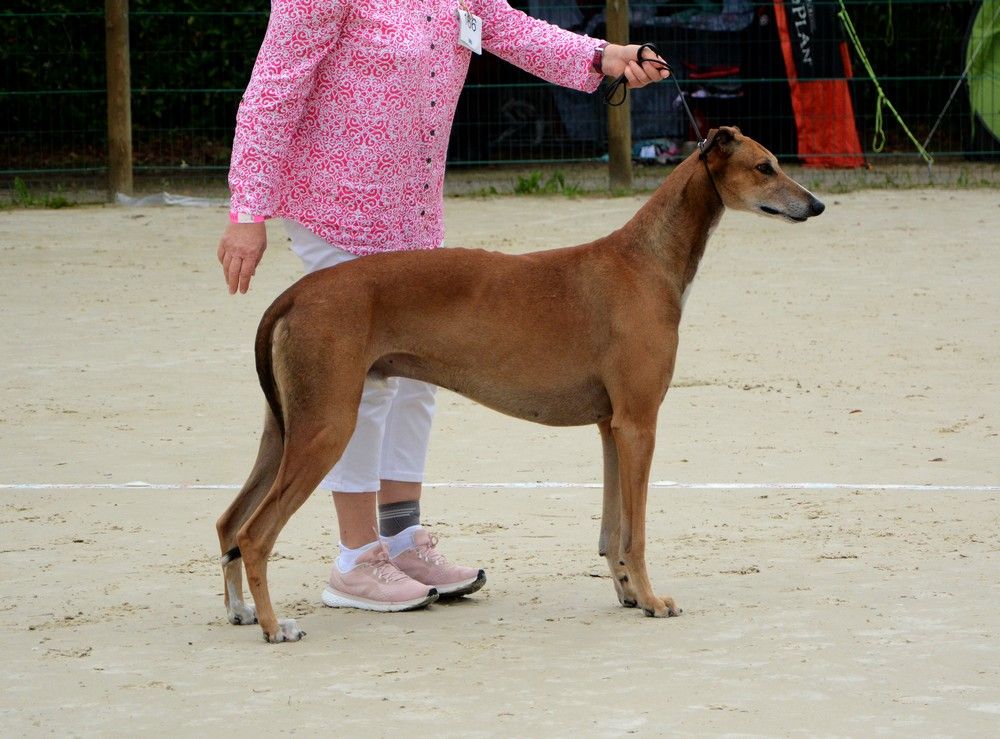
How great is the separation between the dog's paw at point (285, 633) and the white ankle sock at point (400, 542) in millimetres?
641

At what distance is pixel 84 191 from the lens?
15570 millimetres

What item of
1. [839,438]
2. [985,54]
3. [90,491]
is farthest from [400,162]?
[985,54]

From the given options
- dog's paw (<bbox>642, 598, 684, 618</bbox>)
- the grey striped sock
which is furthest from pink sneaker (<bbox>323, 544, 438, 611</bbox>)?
dog's paw (<bbox>642, 598, 684, 618</bbox>)

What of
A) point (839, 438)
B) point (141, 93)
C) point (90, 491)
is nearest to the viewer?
point (90, 491)

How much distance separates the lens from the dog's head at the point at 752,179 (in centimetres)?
492

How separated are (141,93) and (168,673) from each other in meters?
13.3

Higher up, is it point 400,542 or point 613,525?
point 613,525

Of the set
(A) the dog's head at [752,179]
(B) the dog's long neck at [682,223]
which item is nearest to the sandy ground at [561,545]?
(B) the dog's long neck at [682,223]

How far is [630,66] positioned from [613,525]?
58.1 inches

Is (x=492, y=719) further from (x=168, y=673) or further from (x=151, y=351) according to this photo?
(x=151, y=351)

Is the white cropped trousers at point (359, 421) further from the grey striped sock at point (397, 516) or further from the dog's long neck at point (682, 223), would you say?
the dog's long neck at point (682, 223)

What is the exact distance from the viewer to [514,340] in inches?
190

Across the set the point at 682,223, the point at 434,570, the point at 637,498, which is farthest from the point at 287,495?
the point at 682,223

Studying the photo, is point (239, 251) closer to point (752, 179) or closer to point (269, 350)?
point (269, 350)
